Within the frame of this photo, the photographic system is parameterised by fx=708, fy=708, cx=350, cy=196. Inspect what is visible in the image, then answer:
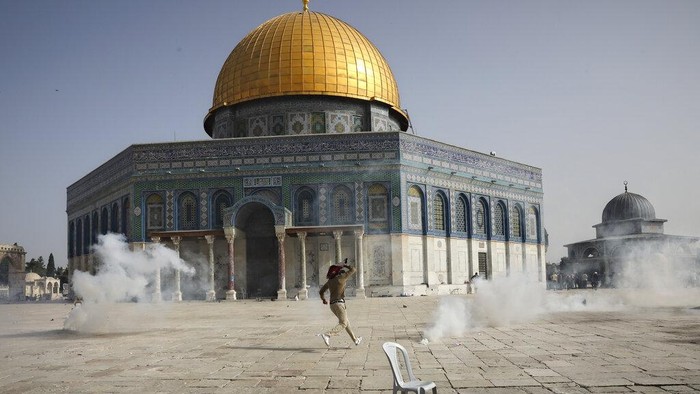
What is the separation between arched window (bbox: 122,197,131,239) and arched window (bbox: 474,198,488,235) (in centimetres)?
1759

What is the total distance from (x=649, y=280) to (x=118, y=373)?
117 ft

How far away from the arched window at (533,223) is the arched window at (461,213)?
634 cm

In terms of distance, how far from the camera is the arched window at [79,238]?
4291 cm

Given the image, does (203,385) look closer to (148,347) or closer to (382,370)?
(382,370)

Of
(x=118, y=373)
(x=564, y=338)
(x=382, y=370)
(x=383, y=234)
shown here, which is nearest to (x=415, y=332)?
(x=564, y=338)

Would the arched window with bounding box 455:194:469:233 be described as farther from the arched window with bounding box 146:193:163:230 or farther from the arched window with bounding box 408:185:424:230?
the arched window with bounding box 146:193:163:230

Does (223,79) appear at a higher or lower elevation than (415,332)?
higher

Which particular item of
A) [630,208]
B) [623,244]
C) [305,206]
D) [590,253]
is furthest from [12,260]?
[630,208]

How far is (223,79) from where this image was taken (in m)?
38.8

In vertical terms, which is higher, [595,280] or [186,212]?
[186,212]

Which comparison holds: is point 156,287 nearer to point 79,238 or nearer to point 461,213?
point 79,238

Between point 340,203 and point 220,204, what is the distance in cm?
568

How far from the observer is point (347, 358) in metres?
10.5

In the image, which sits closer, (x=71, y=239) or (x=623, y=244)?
(x=71, y=239)
